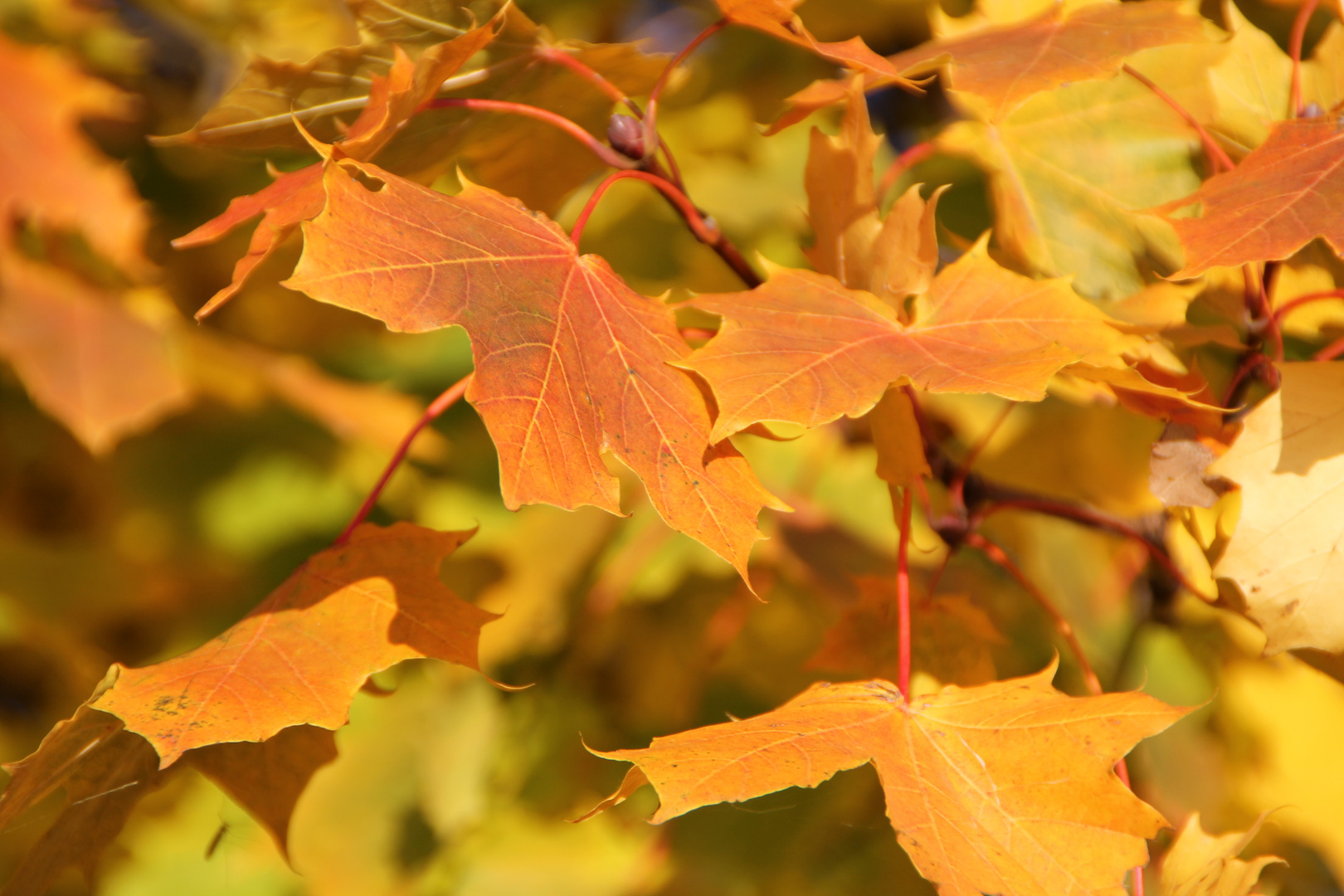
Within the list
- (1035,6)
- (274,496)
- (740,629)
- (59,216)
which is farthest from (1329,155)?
(274,496)

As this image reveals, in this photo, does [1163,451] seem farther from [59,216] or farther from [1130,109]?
[59,216]

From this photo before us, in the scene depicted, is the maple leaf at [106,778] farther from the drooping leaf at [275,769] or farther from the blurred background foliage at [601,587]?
the blurred background foliage at [601,587]

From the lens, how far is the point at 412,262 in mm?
494

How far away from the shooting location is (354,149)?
1.66 feet

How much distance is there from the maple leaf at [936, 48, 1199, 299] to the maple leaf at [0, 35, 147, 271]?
3.15 feet

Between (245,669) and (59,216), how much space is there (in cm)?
91

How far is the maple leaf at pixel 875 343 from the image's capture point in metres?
0.49

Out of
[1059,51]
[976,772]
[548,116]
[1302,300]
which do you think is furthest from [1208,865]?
[548,116]

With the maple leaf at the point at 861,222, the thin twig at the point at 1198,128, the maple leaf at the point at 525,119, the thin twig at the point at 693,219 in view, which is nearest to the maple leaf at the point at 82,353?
Result: the maple leaf at the point at 525,119

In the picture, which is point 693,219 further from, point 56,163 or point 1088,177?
point 56,163

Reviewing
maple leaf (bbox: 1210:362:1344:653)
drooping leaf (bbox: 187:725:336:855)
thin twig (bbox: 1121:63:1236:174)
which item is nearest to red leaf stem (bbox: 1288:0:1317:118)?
thin twig (bbox: 1121:63:1236:174)

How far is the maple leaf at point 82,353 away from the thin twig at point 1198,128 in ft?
3.40

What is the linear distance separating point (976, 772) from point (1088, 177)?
0.46m

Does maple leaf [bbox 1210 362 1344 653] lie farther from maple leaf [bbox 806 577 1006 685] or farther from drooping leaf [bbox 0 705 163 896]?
drooping leaf [bbox 0 705 163 896]
